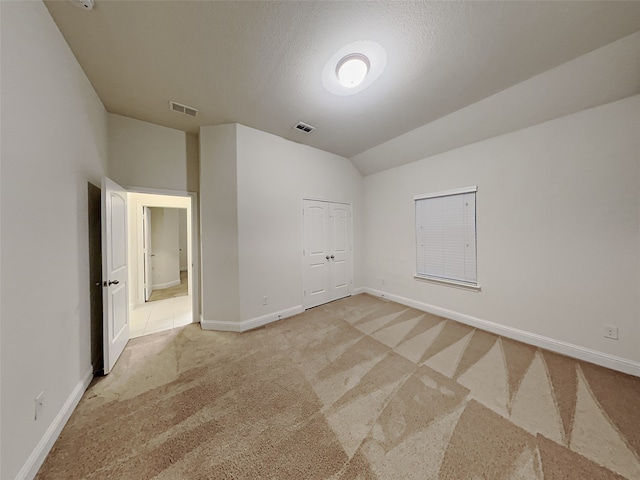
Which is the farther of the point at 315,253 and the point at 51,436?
the point at 315,253

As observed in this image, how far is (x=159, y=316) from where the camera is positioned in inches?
138

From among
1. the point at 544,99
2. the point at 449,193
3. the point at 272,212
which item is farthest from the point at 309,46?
the point at 449,193

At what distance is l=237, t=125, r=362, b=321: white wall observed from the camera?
3.01m

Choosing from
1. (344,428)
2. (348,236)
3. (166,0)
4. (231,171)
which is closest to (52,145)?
(166,0)

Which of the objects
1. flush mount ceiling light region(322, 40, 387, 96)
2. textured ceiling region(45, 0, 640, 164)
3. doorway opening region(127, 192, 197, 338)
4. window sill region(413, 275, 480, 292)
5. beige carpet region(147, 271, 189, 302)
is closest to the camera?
textured ceiling region(45, 0, 640, 164)

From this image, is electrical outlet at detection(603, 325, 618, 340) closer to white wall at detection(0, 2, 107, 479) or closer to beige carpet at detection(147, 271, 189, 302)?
white wall at detection(0, 2, 107, 479)

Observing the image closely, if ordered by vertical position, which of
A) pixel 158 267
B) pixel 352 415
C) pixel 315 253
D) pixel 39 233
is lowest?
pixel 352 415

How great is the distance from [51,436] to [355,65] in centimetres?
359

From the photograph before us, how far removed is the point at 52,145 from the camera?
59.2 inches

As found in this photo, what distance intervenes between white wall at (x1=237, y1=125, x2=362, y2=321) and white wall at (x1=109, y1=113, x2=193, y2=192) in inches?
38.3

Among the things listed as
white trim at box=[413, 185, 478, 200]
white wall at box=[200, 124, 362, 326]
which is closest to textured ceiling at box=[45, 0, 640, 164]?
white wall at box=[200, 124, 362, 326]

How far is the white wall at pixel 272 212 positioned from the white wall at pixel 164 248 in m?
3.95

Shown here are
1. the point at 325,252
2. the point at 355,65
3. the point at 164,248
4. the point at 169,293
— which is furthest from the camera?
the point at 164,248

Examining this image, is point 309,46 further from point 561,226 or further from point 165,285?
point 165,285
